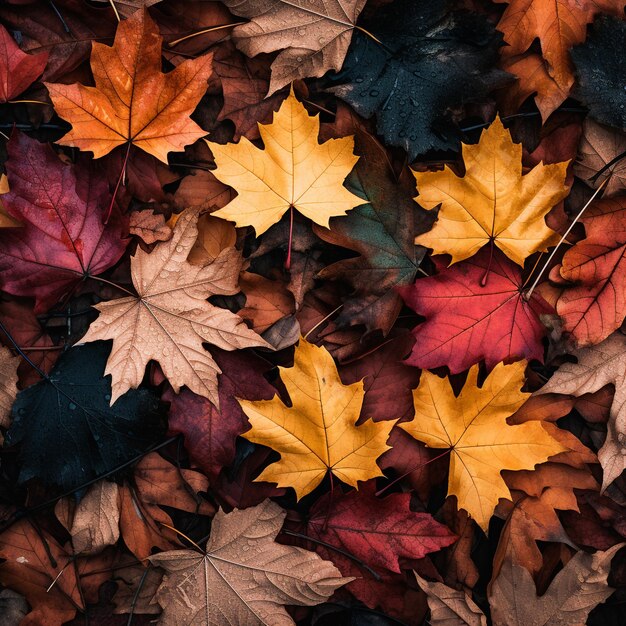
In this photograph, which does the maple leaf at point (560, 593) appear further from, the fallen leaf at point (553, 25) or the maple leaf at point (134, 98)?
the maple leaf at point (134, 98)

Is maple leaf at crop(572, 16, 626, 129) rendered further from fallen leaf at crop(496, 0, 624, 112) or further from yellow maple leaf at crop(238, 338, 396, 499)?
yellow maple leaf at crop(238, 338, 396, 499)

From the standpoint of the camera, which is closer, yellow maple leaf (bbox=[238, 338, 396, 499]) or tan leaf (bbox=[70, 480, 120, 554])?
yellow maple leaf (bbox=[238, 338, 396, 499])

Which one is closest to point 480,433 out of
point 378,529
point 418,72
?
point 378,529

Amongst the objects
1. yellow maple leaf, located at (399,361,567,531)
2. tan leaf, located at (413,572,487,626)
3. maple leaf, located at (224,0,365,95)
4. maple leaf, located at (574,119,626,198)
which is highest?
maple leaf, located at (224,0,365,95)

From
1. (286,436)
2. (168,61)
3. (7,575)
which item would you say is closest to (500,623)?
(286,436)

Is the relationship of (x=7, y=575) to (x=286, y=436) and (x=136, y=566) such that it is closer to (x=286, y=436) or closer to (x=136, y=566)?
(x=136, y=566)

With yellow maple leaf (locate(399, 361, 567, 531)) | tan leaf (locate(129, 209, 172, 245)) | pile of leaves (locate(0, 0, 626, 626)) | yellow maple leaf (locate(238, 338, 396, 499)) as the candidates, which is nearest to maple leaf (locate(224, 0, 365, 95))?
pile of leaves (locate(0, 0, 626, 626))

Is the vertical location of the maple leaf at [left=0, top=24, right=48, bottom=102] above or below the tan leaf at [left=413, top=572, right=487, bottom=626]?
above

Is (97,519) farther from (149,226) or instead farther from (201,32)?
(201,32)
